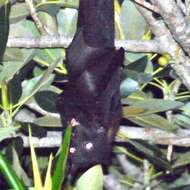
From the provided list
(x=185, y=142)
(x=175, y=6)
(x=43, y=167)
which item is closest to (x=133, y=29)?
(x=175, y=6)

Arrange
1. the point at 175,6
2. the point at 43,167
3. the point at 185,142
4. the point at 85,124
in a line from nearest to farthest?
the point at 175,6 < the point at 85,124 < the point at 185,142 < the point at 43,167

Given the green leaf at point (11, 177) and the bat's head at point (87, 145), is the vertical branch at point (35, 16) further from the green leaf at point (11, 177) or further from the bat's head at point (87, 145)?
the green leaf at point (11, 177)

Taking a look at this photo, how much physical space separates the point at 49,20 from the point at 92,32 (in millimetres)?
156

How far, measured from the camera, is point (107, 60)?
1.12 m

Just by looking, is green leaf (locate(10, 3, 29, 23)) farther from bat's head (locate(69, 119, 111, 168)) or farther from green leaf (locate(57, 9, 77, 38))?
bat's head (locate(69, 119, 111, 168))

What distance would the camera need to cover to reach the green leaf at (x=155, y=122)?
50.3 inches

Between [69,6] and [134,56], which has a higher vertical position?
[69,6]

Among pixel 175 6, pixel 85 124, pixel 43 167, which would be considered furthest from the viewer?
pixel 43 167

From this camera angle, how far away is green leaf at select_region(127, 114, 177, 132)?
1.28 meters

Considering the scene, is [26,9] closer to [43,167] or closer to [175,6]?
[175,6]

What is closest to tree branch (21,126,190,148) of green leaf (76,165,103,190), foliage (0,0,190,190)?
foliage (0,0,190,190)

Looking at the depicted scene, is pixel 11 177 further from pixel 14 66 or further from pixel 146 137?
pixel 146 137

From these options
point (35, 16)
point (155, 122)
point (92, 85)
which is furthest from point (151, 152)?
point (35, 16)

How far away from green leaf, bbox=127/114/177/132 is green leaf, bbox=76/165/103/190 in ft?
1.05
